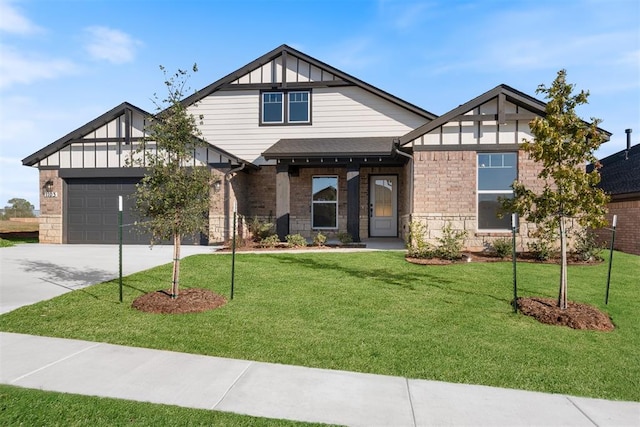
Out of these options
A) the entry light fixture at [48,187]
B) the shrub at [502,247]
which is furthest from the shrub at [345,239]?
the entry light fixture at [48,187]

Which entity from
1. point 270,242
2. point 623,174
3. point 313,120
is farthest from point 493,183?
point 623,174

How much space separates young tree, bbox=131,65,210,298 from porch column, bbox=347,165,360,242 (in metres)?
7.93

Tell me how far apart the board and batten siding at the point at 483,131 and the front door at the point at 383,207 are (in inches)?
169

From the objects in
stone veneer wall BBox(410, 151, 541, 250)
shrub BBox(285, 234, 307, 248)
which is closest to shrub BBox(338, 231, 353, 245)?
shrub BBox(285, 234, 307, 248)

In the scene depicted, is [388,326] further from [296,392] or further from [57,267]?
[57,267]

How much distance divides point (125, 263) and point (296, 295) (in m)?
5.64

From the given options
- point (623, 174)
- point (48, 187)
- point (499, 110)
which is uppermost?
point (499, 110)

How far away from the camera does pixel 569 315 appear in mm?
5734

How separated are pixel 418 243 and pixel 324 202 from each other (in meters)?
6.01

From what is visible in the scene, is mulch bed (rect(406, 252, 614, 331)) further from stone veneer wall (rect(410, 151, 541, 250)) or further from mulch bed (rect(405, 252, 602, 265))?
stone veneer wall (rect(410, 151, 541, 250))

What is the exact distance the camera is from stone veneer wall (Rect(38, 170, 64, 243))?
591 inches

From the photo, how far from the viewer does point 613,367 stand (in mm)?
4227

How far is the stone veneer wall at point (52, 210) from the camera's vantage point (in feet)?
49.3

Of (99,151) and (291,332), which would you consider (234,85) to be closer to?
(99,151)
